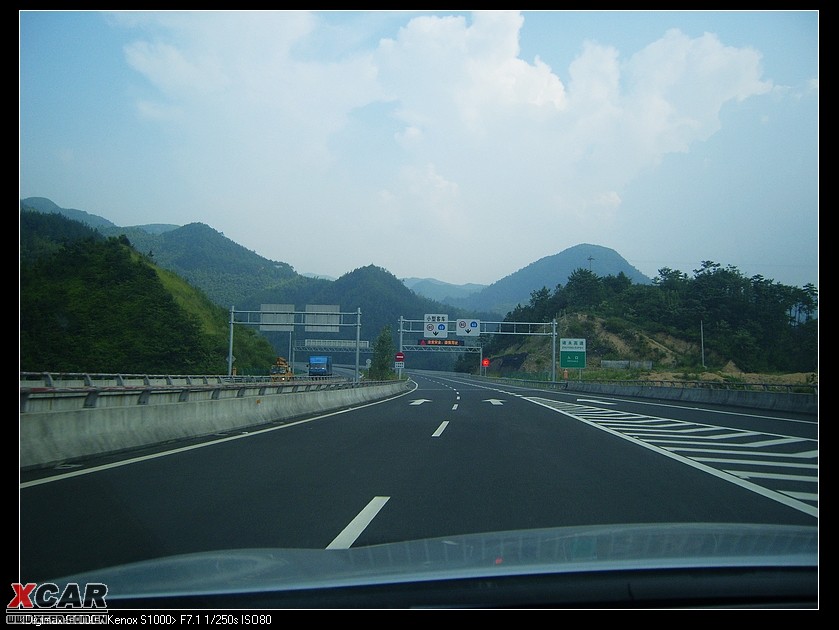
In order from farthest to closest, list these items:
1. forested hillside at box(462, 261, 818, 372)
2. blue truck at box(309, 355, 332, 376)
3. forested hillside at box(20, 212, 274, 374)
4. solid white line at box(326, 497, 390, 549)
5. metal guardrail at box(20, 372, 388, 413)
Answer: blue truck at box(309, 355, 332, 376) < forested hillside at box(462, 261, 818, 372) < forested hillside at box(20, 212, 274, 374) < metal guardrail at box(20, 372, 388, 413) < solid white line at box(326, 497, 390, 549)

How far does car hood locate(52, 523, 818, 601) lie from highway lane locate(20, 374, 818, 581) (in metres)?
1.22

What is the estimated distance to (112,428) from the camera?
1086cm

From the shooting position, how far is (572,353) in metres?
59.3

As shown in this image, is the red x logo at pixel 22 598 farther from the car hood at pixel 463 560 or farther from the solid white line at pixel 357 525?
the solid white line at pixel 357 525

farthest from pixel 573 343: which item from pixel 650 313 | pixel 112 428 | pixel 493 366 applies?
pixel 493 366

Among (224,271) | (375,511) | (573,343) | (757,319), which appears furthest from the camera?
(224,271)

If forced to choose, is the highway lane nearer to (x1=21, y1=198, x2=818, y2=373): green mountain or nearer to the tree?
(x1=21, y1=198, x2=818, y2=373): green mountain

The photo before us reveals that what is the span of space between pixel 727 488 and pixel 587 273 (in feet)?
373

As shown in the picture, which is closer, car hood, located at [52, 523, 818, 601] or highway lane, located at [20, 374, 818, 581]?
car hood, located at [52, 523, 818, 601]

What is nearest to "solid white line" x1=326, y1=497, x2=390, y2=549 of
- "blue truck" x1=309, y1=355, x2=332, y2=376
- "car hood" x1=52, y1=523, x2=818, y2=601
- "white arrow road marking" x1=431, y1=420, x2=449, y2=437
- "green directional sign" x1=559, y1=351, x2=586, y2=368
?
"car hood" x1=52, y1=523, x2=818, y2=601

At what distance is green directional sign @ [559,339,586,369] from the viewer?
59.1 metres

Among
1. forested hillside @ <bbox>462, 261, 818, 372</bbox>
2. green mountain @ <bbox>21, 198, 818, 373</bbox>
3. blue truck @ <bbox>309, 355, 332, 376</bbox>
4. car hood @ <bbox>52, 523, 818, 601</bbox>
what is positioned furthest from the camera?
blue truck @ <bbox>309, 355, 332, 376</bbox>

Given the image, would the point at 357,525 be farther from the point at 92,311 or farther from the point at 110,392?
the point at 92,311
